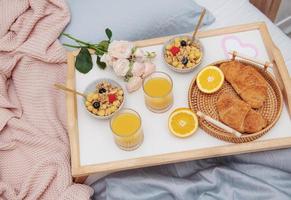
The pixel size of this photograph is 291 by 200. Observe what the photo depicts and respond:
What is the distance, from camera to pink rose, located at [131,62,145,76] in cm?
122

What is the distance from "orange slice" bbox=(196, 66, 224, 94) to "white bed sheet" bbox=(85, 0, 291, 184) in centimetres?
36

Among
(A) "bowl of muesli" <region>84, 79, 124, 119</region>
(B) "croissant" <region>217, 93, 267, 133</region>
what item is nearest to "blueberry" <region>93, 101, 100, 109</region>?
(A) "bowl of muesli" <region>84, 79, 124, 119</region>

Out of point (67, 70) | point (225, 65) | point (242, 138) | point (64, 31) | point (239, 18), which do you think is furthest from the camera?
point (239, 18)

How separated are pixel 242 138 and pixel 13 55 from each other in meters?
0.78

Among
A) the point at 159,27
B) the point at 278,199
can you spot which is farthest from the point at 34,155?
the point at 278,199

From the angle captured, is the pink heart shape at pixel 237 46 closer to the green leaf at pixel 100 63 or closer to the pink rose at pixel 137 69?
the pink rose at pixel 137 69

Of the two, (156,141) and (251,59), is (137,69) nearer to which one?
(156,141)

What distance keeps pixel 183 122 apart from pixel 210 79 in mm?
156

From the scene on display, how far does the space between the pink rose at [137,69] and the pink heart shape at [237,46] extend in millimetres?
265

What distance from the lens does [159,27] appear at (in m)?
1.46

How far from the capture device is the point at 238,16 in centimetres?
160

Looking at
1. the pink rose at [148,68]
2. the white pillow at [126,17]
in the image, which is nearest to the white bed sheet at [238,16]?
the white pillow at [126,17]

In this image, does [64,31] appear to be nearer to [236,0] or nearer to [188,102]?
[188,102]

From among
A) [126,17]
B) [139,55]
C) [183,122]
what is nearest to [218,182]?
[183,122]
